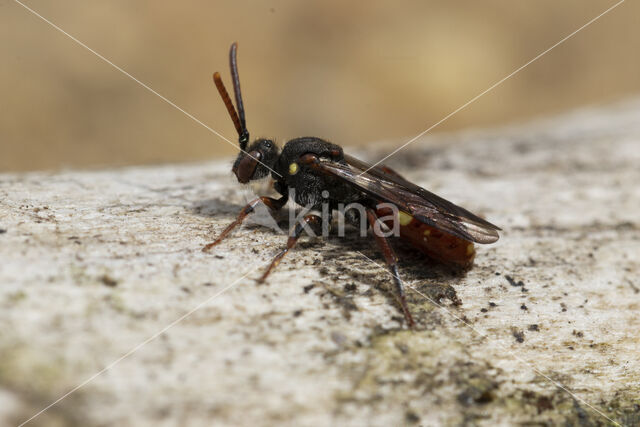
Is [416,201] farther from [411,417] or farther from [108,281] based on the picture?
[108,281]

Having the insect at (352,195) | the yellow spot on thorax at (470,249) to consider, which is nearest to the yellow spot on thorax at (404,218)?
the insect at (352,195)

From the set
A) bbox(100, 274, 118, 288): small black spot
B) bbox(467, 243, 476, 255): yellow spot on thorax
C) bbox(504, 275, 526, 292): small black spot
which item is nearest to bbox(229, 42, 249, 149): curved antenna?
bbox(100, 274, 118, 288): small black spot

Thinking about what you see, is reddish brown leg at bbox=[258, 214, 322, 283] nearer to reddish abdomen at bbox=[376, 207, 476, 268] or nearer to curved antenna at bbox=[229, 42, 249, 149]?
reddish abdomen at bbox=[376, 207, 476, 268]

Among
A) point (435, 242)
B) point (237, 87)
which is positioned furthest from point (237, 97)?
point (435, 242)

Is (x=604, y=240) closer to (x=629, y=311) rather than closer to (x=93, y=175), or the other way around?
(x=629, y=311)

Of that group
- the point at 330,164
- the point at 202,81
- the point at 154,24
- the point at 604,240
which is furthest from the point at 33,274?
the point at 154,24
